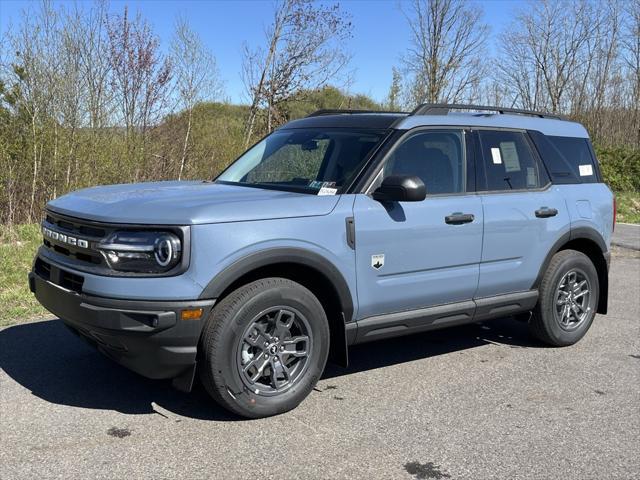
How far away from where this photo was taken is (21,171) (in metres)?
9.49

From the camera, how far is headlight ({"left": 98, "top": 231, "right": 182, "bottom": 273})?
11.4 feet

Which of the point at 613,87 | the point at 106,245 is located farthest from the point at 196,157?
the point at 613,87

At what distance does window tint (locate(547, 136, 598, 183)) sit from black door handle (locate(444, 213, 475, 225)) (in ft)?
4.84

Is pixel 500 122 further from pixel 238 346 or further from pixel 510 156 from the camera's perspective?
pixel 238 346

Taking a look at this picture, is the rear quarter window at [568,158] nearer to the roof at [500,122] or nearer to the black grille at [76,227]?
the roof at [500,122]

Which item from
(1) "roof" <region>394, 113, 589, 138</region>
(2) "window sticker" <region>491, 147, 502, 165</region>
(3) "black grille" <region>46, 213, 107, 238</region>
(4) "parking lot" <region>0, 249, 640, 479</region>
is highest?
(1) "roof" <region>394, 113, 589, 138</region>

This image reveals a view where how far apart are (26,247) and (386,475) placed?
6346 millimetres

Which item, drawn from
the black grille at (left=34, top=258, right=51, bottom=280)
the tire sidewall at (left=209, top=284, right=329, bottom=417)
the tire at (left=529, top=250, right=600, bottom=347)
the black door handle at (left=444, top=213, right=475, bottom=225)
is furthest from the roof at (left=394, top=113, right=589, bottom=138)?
the black grille at (left=34, top=258, right=51, bottom=280)

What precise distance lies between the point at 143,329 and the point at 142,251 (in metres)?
0.43

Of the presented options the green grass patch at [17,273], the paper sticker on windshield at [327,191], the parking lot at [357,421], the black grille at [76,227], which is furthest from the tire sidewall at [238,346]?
the green grass patch at [17,273]

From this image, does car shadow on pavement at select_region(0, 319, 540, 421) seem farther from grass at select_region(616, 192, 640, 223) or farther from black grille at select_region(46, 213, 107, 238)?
grass at select_region(616, 192, 640, 223)

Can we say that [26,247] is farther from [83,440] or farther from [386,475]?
[386,475]

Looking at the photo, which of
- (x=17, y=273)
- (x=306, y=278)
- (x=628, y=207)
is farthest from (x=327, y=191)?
(x=628, y=207)

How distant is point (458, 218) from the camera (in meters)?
4.56
